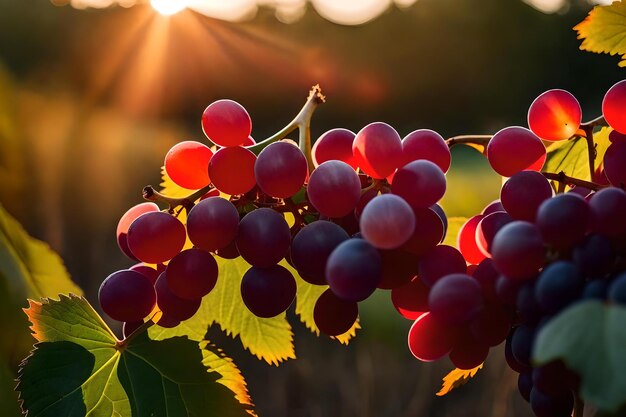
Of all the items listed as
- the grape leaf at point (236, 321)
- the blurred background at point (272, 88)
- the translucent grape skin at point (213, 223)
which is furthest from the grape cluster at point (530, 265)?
the blurred background at point (272, 88)

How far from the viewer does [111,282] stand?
0.47 meters

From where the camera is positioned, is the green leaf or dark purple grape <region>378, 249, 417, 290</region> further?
dark purple grape <region>378, 249, 417, 290</region>

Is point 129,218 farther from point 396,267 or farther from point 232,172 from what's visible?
point 396,267

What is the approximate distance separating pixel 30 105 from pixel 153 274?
177 inches

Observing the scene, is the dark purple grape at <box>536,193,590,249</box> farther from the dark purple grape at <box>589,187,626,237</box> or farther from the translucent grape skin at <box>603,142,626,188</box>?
the translucent grape skin at <box>603,142,626,188</box>

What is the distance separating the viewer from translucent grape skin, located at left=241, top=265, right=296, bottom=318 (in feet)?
1.44

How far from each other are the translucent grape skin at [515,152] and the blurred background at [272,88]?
268cm

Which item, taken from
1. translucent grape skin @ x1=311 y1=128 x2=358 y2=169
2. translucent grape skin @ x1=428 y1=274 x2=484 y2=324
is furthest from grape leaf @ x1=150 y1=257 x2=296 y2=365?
translucent grape skin @ x1=428 y1=274 x2=484 y2=324

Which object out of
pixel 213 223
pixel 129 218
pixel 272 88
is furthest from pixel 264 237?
pixel 272 88

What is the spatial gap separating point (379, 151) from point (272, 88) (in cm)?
588

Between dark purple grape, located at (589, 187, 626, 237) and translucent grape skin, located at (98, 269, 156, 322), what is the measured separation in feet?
0.91

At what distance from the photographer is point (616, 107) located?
441 millimetres

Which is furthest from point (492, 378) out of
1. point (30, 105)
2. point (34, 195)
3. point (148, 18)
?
point (148, 18)

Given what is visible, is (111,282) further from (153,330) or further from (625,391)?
(625,391)
